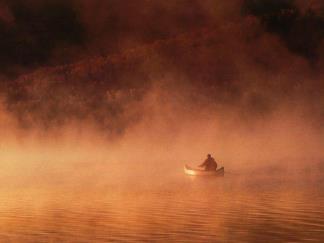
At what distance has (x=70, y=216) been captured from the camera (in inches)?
725

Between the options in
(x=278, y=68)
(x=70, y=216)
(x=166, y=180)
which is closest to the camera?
(x=70, y=216)

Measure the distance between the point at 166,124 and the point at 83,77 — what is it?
1931 centimetres

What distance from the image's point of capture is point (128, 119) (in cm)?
6284

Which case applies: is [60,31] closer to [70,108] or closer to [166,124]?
[70,108]

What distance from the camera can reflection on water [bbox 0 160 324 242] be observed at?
15.1 metres

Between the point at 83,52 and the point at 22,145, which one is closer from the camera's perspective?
the point at 22,145

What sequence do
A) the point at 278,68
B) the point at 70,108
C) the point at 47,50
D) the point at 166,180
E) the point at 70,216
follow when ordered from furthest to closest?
1. the point at 47,50
2. the point at 278,68
3. the point at 70,108
4. the point at 166,180
5. the point at 70,216

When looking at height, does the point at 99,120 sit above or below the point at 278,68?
below

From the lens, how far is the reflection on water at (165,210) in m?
15.1

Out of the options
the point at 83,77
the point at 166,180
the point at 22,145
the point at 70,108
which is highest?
the point at 83,77

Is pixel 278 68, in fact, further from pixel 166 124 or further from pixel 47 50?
pixel 47 50

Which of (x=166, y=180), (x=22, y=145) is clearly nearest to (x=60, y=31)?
(x=22, y=145)

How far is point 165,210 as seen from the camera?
18844mm

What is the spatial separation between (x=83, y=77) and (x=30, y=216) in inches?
2360
